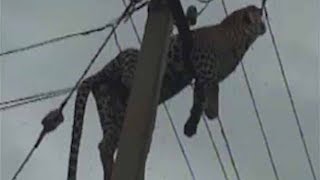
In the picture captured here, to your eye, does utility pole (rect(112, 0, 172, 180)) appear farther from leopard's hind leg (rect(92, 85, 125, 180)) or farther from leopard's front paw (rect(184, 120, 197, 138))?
leopard's hind leg (rect(92, 85, 125, 180))

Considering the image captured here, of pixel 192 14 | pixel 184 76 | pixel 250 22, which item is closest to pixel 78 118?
pixel 184 76

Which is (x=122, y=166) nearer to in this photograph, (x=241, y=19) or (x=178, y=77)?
(x=178, y=77)

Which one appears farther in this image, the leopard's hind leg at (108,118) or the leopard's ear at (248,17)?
the leopard's ear at (248,17)

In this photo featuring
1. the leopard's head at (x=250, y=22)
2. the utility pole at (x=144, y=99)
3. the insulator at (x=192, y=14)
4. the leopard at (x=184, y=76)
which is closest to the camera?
the utility pole at (x=144, y=99)

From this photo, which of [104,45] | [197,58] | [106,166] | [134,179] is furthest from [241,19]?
[134,179]

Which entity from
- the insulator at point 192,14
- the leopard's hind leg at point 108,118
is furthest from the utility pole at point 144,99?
the leopard's hind leg at point 108,118

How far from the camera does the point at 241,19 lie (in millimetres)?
6172

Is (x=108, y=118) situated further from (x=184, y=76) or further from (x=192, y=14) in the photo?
(x=192, y=14)

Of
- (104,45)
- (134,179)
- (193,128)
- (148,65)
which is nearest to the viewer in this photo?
(134,179)

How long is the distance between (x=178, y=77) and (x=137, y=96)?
751 mm

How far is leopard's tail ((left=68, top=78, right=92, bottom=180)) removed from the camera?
227 inches

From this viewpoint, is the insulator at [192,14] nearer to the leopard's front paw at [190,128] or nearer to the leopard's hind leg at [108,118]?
the leopard's front paw at [190,128]

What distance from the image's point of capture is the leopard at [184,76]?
18.8 feet

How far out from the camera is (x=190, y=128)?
18.4 ft
